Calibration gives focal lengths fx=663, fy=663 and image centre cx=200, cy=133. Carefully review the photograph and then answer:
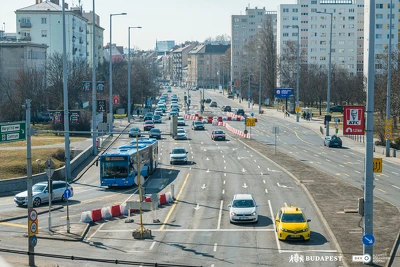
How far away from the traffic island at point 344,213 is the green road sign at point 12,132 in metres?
13.8

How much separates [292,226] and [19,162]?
26710 mm

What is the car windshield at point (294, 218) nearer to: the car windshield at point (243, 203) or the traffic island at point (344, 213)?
the traffic island at point (344, 213)

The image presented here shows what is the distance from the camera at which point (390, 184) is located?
44281 mm

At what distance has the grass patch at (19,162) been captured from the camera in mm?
46500

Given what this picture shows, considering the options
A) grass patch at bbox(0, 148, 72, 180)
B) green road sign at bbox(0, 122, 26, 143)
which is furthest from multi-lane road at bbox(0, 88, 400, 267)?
green road sign at bbox(0, 122, 26, 143)

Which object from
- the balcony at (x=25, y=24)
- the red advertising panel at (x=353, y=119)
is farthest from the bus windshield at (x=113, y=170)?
the balcony at (x=25, y=24)

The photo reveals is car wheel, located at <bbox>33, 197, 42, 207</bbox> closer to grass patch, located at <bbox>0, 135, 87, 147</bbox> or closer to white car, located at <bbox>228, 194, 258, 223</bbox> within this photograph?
white car, located at <bbox>228, 194, 258, 223</bbox>

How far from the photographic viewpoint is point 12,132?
27516 mm

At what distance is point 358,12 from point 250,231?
167 m

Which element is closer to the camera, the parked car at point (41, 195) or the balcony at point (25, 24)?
the parked car at point (41, 195)

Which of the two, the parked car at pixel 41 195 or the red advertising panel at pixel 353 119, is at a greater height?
the red advertising panel at pixel 353 119

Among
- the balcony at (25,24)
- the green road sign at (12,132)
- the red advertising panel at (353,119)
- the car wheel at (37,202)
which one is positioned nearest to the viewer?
the red advertising panel at (353,119)

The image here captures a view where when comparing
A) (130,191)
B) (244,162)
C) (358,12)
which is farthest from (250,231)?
(358,12)

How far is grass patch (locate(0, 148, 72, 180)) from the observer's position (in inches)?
1831
